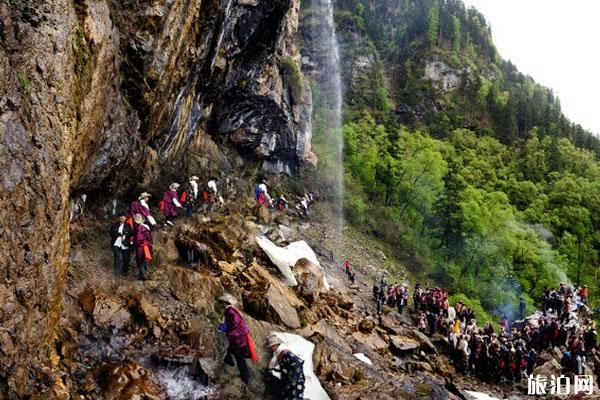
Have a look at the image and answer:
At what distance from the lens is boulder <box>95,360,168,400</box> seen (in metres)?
8.06

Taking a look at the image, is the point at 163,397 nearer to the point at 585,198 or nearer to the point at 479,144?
the point at 585,198

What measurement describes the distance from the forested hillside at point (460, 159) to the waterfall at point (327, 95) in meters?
1.41

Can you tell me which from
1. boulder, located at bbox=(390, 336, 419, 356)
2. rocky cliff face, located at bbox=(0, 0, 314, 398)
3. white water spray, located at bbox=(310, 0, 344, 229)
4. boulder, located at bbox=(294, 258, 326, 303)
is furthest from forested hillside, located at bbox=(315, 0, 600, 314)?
rocky cliff face, located at bbox=(0, 0, 314, 398)

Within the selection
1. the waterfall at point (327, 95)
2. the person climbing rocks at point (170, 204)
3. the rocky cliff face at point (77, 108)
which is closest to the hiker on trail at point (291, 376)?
the rocky cliff face at point (77, 108)

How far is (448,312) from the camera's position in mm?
22500

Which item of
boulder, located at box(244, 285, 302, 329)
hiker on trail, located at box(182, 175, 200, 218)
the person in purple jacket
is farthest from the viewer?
hiker on trail, located at box(182, 175, 200, 218)

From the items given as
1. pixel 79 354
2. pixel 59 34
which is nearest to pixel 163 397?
pixel 79 354

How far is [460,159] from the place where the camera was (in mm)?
64938

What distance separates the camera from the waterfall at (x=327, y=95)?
46.9 m

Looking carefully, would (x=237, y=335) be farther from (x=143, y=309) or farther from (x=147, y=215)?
(x=147, y=215)

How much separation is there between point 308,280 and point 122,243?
804cm

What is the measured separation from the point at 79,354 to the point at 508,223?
4490cm

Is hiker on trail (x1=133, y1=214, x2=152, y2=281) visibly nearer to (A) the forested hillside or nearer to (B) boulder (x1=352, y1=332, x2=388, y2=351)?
(B) boulder (x1=352, y1=332, x2=388, y2=351)

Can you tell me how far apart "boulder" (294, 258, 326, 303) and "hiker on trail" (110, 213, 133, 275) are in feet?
21.9
